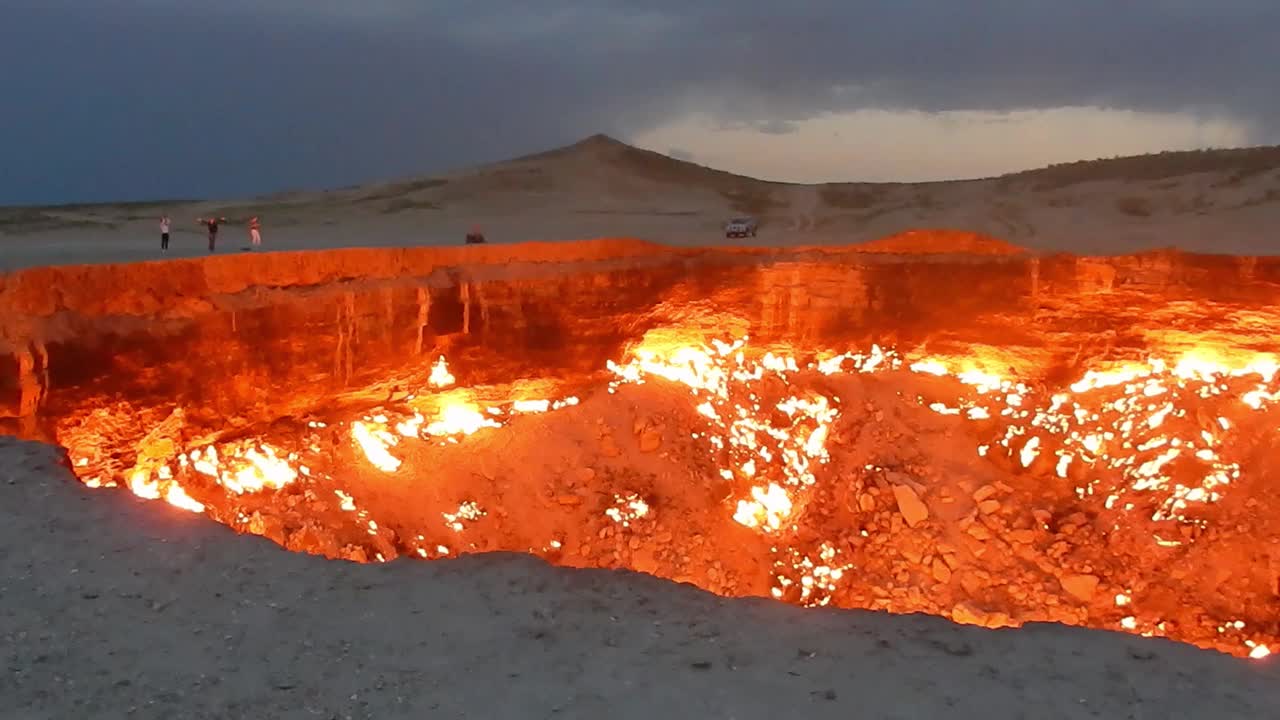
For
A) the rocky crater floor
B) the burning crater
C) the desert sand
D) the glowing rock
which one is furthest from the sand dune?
the desert sand

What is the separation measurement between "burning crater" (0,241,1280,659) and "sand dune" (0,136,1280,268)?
9.27ft

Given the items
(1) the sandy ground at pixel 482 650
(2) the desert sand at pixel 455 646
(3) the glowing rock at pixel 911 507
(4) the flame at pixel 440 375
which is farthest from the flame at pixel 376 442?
(3) the glowing rock at pixel 911 507

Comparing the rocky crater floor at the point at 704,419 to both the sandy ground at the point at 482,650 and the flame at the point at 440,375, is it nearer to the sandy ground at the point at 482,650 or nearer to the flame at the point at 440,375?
the flame at the point at 440,375

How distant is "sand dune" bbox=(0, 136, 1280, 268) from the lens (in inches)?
950

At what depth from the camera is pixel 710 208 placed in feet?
131

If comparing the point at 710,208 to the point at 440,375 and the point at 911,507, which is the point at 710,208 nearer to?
the point at 440,375

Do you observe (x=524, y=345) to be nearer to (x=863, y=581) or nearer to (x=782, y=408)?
(x=782, y=408)

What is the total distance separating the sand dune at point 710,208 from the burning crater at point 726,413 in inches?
111

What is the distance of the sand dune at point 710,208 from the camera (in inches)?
950

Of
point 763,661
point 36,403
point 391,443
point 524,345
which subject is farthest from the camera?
point 524,345

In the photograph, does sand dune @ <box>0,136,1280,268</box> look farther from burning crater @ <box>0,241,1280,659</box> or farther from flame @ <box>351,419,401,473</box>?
flame @ <box>351,419,401,473</box>

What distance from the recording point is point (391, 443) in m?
14.5

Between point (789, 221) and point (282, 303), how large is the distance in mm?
25378

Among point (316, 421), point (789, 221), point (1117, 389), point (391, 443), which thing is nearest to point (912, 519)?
point (1117, 389)
